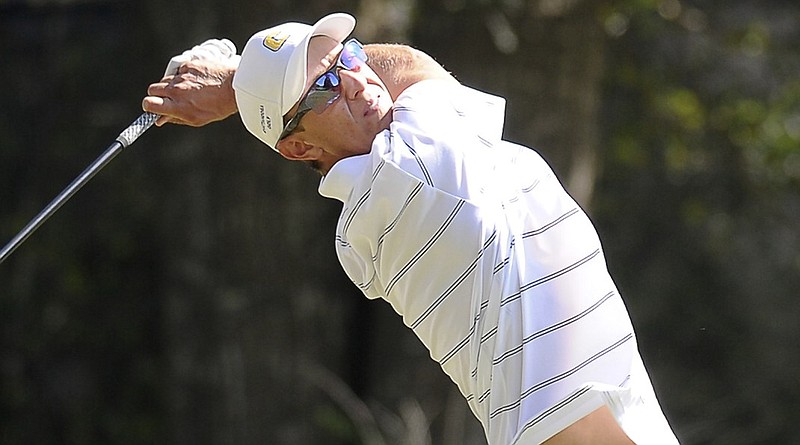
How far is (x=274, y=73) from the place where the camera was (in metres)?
1.83

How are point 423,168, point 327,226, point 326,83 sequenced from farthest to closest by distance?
point 327,226 → point 326,83 → point 423,168

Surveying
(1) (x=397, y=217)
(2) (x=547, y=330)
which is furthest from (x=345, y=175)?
(2) (x=547, y=330)

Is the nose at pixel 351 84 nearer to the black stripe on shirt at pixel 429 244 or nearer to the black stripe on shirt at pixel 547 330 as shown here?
the black stripe on shirt at pixel 429 244

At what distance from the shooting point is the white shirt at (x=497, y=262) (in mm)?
1757

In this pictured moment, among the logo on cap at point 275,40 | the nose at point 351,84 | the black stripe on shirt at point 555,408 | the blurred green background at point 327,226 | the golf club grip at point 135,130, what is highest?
the logo on cap at point 275,40

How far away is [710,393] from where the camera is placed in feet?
18.0

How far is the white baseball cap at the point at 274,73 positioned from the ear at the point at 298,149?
0.04 ft

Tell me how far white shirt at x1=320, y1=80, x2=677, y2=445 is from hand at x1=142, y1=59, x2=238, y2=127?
24 cm

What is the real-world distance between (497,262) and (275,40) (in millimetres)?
411

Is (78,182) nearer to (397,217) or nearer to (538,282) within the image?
(397,217)

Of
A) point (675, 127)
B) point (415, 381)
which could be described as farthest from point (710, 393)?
point (415, 381)

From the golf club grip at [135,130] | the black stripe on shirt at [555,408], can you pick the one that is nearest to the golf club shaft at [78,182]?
the golf club grip at [135,130]

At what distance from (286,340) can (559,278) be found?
99.5 inches

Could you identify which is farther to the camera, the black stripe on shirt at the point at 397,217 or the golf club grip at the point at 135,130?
the golf club grip at the point at 135,130
